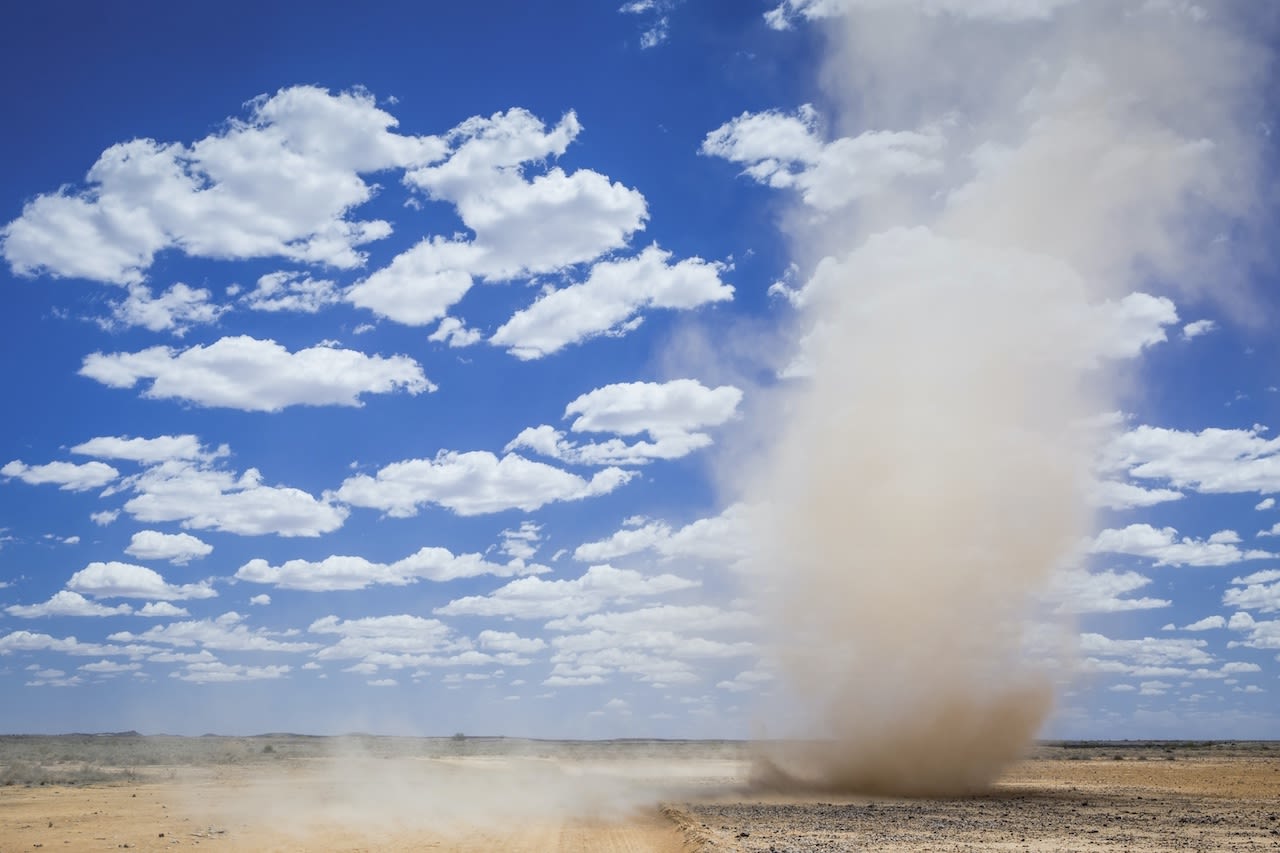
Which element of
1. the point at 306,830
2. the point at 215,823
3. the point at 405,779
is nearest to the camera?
the point at 306,830

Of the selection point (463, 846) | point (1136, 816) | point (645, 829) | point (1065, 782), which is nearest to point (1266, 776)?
point (1065, 782)

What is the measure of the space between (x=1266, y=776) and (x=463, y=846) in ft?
165

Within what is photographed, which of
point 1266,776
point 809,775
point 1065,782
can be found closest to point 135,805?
point 809,775

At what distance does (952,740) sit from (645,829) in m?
17.9

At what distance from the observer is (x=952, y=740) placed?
1645 inches

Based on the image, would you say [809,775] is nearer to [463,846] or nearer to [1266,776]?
[463,846]

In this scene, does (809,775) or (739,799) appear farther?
(809,775)

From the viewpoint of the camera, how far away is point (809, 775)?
1764 inches

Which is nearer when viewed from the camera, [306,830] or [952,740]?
[306,830]

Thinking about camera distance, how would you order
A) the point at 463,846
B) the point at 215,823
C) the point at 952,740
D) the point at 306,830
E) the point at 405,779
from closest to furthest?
1. the point at 463,846
2. the point at 306,830
3. the point at 215,823
4. the point at 952,740
5. the point at 405,779

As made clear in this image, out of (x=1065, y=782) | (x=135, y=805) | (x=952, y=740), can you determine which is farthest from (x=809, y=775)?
(x=135, y=805)

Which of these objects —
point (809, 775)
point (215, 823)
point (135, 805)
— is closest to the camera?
point (215, 823)

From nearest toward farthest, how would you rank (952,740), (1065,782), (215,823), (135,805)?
(215,823) → (135,805) → (952,740) → (1065,782)

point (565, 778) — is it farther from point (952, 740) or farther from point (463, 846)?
point (463, 846)
